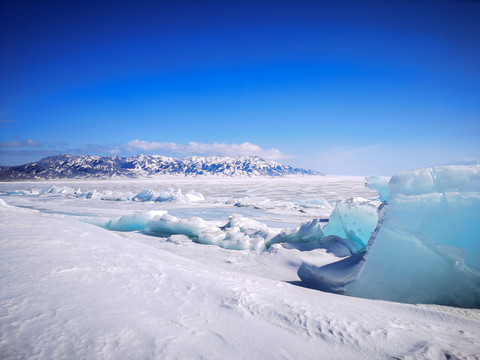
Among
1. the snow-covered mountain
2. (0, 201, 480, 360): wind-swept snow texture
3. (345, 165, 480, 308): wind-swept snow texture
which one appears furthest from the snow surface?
the snow-covered mountain

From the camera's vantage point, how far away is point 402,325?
1623 millimetres

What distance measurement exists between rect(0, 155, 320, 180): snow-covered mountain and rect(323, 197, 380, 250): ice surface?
97.2m

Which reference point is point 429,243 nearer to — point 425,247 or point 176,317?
point 425,247

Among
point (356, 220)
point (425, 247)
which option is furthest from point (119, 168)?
point (425, 247)

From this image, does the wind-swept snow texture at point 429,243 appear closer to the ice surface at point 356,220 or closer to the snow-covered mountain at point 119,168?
the ice surface at point 356,220

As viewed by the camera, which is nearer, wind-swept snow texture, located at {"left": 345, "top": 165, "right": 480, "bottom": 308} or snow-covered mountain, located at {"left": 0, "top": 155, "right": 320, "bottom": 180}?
wind-swept snow texture, located at {"left": 345, "top": 165, "right": 480, "bottom": 308}

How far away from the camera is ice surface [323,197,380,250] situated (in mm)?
5066

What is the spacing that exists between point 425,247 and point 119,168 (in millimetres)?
123407

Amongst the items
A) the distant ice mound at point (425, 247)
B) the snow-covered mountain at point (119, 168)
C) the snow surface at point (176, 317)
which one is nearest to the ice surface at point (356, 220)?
the distant ice mound at point (425, 247)

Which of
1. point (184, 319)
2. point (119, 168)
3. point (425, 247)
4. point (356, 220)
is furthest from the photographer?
point (119, 168)

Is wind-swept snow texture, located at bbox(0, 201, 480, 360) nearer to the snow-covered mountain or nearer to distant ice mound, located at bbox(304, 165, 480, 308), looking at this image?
distant ice mound, located at bbox(304, 165, 480, 308)

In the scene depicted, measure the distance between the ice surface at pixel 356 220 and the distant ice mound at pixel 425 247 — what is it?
2.27 meters

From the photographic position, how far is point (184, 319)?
152 centimetres

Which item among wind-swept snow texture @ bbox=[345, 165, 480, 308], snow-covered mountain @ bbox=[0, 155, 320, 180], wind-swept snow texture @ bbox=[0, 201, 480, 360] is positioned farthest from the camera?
snow-covered mountain @ bbox=[0, 155, 320, 180]
